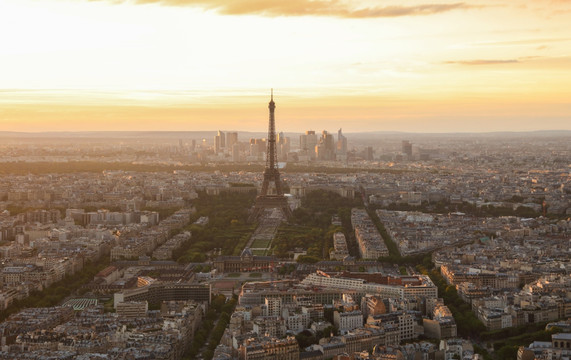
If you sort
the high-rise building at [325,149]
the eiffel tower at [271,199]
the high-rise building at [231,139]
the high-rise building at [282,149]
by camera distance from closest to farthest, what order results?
the eiffel tower at [271,199]
the high-rise building at [325,149]
the high-rise building at [282,149]
the high-rise building at [231,139]

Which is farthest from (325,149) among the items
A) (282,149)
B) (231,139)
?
(231,139)

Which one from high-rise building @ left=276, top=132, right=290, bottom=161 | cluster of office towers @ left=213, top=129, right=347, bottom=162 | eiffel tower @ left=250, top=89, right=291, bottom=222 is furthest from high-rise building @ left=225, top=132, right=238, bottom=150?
eiffel tower @ left=250, top=89, right=291, bottom=222

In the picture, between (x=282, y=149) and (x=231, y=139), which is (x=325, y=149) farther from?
(x=231, y=139)

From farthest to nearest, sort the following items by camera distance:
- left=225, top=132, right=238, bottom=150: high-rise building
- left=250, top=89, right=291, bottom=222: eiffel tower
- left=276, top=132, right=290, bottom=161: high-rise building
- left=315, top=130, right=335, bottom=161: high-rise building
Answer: left=225, top=132, right=238, bottom=150: high-rise building → left=276, top=132, right=290, bottom=161: high-rise building → left=315, top=130, right=335, bottom=161: high-rise building → left=250, top=89, right=291, bottom=222: eiffel tower

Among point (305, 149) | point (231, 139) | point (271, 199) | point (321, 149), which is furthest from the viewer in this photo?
point (231, 139)

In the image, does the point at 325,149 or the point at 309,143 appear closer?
the point at 325,149

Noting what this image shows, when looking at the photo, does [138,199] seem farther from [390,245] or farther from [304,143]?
[304,143]

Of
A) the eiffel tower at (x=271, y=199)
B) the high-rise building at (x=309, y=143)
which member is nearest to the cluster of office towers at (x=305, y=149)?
the high-rise building at (x=309, y=143)

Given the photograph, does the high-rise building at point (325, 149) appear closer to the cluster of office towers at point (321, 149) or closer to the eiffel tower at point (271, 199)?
the cluster of office towers at point (321, 149)

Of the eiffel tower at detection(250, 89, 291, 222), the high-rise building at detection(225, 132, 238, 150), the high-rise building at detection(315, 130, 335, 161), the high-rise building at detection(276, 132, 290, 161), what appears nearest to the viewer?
the eiffel tower at detection(250, 89, 291, 222)

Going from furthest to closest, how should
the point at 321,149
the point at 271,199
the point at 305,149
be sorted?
1. the point at 305,149
2. the point at 321,149
3. the point at 271,199

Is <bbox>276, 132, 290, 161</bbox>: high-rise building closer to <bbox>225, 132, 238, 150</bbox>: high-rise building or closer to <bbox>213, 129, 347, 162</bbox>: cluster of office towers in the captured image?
<bbox>213, 129, 347, 162</bbox>: cluster of office towers
